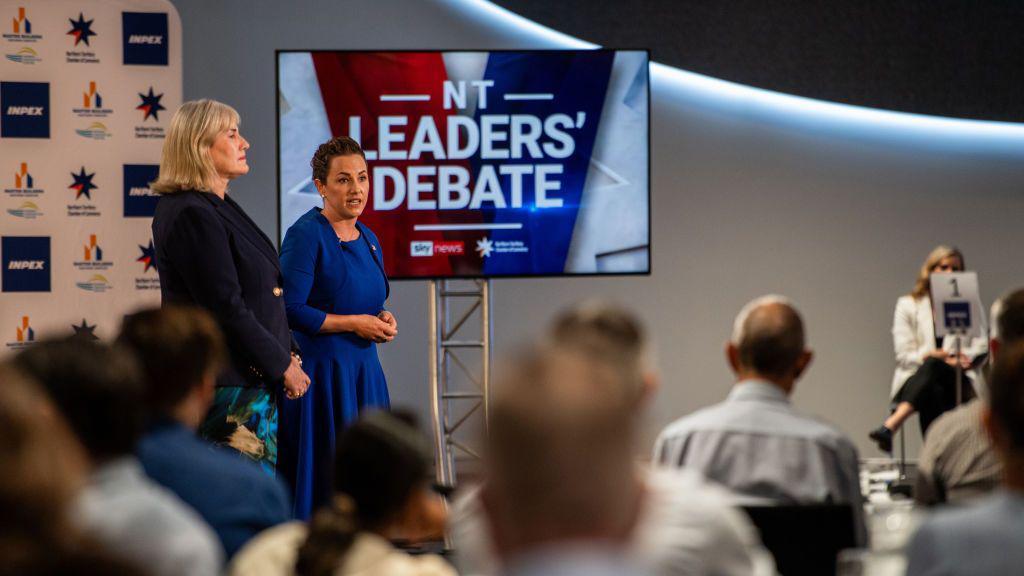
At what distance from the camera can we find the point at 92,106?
20.1ft

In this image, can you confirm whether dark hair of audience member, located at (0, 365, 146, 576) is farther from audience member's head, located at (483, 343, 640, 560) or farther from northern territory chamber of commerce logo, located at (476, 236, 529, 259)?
northern territory chamber of commerce logo, located at (476, 236, 529, 259)

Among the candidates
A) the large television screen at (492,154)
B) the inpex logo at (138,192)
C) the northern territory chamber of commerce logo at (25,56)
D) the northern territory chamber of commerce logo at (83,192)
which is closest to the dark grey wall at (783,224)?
the large television screen at (492,154)

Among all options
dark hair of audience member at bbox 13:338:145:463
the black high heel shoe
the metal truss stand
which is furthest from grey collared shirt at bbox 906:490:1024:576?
the black high heel shoe

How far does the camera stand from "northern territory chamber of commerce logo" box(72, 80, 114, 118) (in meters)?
6.13

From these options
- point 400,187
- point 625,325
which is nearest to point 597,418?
point 625,325

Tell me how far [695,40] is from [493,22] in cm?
130

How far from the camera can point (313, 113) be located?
6.41 meters

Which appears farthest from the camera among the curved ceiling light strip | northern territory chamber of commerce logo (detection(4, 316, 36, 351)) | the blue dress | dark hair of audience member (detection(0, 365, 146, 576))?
the curved ceiling light strip

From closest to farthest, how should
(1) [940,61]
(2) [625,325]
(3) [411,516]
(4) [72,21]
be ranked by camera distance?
(3) [411,516] < (2) [625,325] < (4) [72,21] < (1) [940,61]

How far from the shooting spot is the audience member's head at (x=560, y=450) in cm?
78

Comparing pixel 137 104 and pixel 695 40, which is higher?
pixel 695 40

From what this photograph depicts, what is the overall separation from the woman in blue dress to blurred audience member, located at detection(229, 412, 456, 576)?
7.57ft

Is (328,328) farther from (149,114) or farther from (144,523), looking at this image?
(149,114)

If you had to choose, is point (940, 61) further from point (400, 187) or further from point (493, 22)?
point (400, 187)
